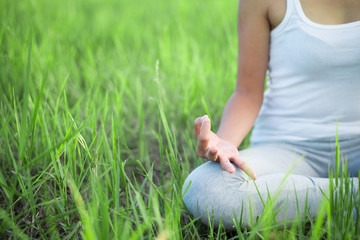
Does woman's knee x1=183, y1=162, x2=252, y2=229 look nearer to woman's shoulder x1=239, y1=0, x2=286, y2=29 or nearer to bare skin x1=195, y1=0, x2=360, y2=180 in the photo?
bare skin x1=195, y1=0, x2=360, y2=180

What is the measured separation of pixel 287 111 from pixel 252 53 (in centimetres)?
21

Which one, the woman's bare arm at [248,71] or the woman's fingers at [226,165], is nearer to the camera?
the woman's fingers at [226,165]

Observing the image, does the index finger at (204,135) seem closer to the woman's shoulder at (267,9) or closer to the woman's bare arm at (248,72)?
the woman's bare arm at (248,72)

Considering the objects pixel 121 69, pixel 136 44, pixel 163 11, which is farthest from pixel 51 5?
pixel 121 69

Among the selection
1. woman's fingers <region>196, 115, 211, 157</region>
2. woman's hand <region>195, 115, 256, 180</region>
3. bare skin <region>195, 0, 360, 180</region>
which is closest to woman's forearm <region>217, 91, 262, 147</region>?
bare skin <region>195, 0, 360, 180</region>

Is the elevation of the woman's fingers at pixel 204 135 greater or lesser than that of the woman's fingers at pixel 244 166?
greater

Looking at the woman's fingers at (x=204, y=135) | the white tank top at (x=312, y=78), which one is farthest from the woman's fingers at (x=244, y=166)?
the white tank top at (x=312, y=78)

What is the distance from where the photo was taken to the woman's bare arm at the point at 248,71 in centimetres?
114

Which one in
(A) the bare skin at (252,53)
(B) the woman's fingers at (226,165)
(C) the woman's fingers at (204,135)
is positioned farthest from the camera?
(A) the bare skin at (252,53)

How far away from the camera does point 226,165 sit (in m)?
0.94

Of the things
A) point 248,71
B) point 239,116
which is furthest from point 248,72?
point 239,116

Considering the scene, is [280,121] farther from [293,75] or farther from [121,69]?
[121,69]

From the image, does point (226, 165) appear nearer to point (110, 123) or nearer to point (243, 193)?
point (243, 193)

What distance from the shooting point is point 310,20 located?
3.58 ft
